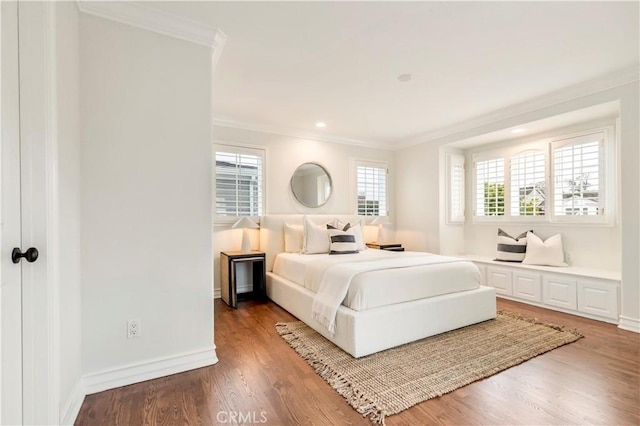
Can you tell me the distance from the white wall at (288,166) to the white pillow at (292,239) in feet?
1.39

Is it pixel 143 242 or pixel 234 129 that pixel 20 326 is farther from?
pixel 234 129

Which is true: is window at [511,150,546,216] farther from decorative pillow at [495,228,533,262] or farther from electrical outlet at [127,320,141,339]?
electrical outlet at [127,320,141,339]

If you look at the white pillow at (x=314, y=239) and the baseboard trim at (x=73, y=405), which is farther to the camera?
the white pillow at (x=314, y=239)

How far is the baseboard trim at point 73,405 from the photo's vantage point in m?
1.55

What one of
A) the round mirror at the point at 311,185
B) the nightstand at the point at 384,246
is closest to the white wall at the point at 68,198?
the round mirror at the point at 311,185

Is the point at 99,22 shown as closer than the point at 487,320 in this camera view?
Yes

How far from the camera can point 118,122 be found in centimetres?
198

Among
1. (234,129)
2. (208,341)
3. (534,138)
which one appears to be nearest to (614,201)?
(534,138)

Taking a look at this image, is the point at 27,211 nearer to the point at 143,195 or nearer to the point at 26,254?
the point at 26,254

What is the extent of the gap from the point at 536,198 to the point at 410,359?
3.39 m

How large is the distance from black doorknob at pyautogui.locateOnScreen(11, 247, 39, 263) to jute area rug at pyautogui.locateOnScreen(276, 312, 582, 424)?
1.78 meters

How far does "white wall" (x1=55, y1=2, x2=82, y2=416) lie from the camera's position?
61.2 inches

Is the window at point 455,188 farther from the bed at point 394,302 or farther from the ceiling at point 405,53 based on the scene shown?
the bed at point 394,302

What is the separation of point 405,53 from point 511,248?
3205 millimetres
